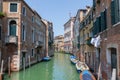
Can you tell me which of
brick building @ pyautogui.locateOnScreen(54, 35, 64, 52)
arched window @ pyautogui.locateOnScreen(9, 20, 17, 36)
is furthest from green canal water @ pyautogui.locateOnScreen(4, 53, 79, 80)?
brick building @ pyautogui.locateOnScreen(54, 35, 64, 52)

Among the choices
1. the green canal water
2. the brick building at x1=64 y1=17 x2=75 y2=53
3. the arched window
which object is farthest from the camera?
the brick building at x1=64 y1=17 x2=75 y2=53

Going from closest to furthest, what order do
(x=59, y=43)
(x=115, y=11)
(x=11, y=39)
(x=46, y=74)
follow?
(x=115, y=11)
(x=11, y=39)
(x=46, y=74)
(x=59, y=43)

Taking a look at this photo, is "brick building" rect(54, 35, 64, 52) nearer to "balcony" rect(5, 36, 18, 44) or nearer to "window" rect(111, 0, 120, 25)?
"balcony" rect(5, 36, 18, 44)

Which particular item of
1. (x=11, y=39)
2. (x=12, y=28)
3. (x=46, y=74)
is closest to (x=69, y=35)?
(x=12, y=28)

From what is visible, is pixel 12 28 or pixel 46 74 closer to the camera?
pixel 46 74

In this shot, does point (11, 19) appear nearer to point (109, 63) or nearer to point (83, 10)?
point (109, 63)

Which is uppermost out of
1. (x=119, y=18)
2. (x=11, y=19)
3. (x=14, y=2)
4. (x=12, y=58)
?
(x=14, y=2)

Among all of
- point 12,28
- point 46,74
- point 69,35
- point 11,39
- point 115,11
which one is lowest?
point 46,74

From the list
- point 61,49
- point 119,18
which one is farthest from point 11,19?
point 61,49

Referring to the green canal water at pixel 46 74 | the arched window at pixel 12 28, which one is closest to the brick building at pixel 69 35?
the green canal water at pixel 46 74

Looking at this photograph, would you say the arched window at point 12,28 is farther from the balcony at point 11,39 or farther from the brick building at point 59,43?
the brick building at point 59,43

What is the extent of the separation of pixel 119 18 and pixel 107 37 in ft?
7.40

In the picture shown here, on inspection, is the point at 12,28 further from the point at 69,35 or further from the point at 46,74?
the point at 69,35

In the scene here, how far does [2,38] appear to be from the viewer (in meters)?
17.9
